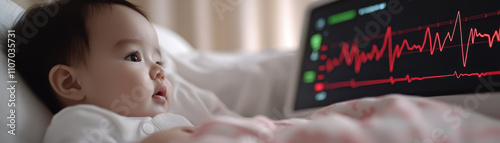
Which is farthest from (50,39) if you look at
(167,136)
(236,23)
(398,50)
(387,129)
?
(236,23)

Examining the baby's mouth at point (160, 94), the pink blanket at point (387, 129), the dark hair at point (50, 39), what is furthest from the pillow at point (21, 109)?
the pink blanket at point (387, 129)

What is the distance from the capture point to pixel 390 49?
2.10ft

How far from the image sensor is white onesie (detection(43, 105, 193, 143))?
0.41 metres

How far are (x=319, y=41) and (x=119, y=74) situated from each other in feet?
1.51

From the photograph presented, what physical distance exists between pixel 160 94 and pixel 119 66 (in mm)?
64

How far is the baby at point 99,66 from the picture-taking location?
44 centimetres

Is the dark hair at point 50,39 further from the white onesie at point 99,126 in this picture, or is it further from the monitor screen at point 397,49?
the monitor screen at point 397,49

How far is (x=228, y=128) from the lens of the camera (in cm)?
33

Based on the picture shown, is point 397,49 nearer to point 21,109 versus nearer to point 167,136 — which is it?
point 167,136

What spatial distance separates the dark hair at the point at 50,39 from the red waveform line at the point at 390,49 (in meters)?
0.38

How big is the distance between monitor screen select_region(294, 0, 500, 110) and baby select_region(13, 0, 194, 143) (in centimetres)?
34

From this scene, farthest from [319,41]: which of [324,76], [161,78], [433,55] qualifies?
[161,78]

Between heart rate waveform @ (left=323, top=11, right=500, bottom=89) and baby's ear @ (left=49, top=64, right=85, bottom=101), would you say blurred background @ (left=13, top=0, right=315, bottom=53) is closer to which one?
heart rate waveform @ (left=323, top=11, right=500, bottom=89)

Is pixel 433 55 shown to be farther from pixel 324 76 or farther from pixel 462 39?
pixel 324 76
